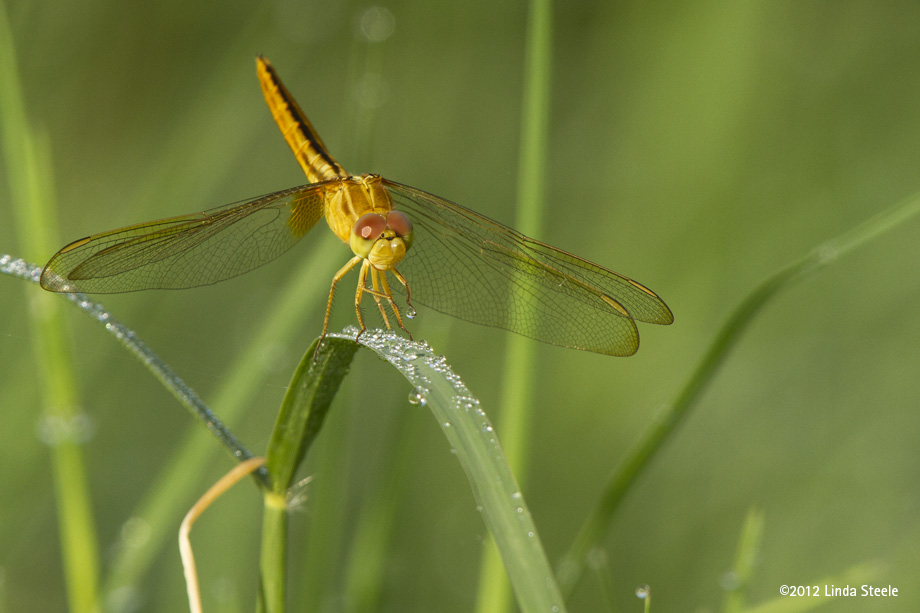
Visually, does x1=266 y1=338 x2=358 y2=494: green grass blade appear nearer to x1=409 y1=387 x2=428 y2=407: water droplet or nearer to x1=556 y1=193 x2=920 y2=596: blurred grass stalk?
x1=409 y1=387 x2=428 y2=407: water droplet

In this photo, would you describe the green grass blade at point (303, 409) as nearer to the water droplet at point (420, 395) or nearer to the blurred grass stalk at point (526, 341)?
the water droplet at point (420, 395)

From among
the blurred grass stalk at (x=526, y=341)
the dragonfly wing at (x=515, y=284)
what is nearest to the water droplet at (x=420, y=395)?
the blurred grass stalk at (x=526, y=341)

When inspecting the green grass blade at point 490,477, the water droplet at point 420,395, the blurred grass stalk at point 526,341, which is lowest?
the green grass blade at point 490,477

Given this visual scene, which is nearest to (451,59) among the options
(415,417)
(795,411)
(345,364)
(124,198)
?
(124,198)

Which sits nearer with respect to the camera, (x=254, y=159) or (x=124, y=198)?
(x=124, y=198)

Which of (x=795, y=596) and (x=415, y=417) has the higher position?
(x=415, y=417)

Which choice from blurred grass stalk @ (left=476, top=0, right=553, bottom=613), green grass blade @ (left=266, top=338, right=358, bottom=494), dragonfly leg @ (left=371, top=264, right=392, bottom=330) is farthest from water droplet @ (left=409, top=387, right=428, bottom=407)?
dragonfly leg @ (left=371, top=264, right=392, bottom=330)

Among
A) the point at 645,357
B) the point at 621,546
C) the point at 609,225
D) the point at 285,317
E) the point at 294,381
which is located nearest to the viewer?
the point at 294,381

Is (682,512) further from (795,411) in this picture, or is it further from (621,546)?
(795,411)
